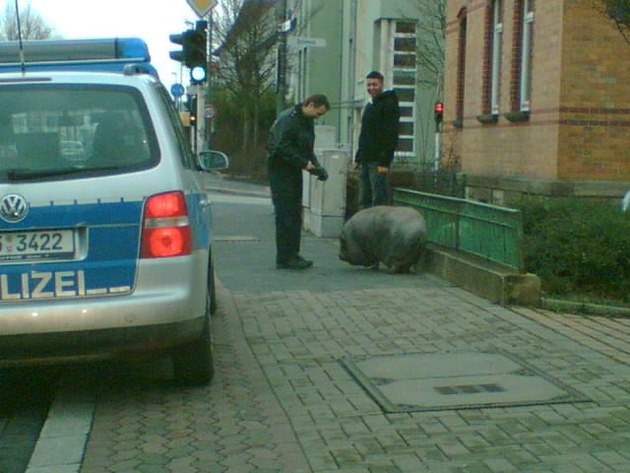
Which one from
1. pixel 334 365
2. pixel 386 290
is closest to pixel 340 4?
pixel 386 290

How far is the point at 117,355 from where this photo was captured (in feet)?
20.8

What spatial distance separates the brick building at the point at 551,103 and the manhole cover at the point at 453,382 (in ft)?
25.7

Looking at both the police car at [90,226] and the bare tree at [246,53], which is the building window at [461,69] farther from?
the bare tree at [246,53]

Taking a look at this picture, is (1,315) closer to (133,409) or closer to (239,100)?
(133,409)

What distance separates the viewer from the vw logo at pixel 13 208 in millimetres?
6086

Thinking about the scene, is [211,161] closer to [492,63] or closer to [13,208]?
[13,208]

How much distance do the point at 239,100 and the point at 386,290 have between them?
41866 millimetres

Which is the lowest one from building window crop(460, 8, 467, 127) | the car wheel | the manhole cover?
the manhole cover

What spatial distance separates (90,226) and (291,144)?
594 centimetres

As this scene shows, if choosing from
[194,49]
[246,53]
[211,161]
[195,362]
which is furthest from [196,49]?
[246,53]

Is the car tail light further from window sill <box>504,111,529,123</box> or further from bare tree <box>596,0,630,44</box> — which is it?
window sill <box>504,111,529,123</box>

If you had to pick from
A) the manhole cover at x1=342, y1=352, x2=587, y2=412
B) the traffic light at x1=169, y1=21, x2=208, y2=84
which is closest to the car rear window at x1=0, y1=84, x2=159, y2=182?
the manhole cover at x1=342, y1=352, x2=587, y2=412

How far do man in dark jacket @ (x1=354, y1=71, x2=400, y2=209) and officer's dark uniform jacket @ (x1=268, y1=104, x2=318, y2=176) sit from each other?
4.94 ft

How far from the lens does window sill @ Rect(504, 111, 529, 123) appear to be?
17312mm
